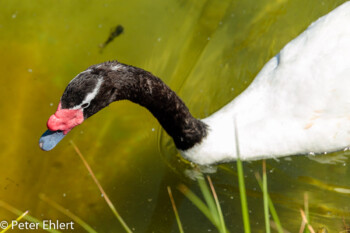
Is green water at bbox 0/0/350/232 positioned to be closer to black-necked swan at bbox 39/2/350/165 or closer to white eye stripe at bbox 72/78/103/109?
black-necked swan at bbox 39/2/350/165

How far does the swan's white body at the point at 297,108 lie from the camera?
3344mm

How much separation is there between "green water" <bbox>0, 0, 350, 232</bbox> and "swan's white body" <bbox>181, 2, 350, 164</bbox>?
31cm

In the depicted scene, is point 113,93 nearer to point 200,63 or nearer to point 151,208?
point 151,208

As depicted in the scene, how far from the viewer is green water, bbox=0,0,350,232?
3672mm

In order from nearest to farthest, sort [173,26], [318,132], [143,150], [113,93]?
[113,93], [318,132], [143,150], [173,26]

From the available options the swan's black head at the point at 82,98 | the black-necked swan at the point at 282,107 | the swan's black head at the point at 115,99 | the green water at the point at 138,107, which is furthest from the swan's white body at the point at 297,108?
the swan's black head at the point at 82,98

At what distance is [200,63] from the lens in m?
4.39

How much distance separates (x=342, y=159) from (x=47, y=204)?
1.83m

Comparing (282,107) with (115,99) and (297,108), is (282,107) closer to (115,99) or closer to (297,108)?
(297,108)

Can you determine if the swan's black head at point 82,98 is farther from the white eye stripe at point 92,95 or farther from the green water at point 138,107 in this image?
the green water at point 138,107

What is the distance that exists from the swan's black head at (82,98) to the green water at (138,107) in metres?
0.77

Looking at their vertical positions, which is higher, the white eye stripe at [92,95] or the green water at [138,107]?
the white eye stripe at [92,95]

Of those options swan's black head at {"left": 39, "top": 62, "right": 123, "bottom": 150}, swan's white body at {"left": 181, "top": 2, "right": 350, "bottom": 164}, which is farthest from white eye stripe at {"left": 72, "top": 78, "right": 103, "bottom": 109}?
swan's white body at {"left": 181, "top": 2, "right": 350, "bottom": 164}

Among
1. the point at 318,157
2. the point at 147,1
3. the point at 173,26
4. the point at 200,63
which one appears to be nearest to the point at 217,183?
the point at 318,157
